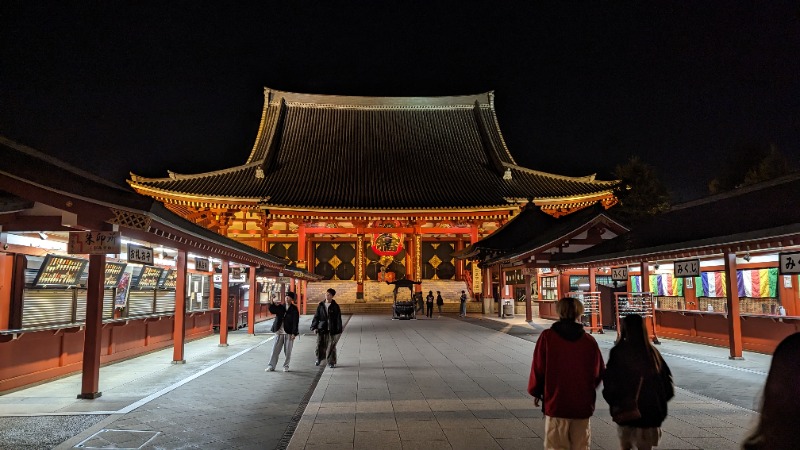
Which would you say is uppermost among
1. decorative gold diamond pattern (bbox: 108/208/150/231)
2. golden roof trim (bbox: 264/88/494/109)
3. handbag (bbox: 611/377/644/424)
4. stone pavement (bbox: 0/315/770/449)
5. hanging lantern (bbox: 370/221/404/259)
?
golden roof trim (bbox: 264/88/494/109)

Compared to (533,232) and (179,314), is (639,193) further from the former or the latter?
(179,314)

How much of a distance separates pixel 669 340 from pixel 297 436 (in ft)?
47.3

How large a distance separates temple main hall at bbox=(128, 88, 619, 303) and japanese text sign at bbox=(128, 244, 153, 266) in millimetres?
19086

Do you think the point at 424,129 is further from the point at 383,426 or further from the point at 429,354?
the point at 383,426

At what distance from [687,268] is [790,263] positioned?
120 inches

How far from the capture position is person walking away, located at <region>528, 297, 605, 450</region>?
399 centimetres

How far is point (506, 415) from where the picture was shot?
6984 mm

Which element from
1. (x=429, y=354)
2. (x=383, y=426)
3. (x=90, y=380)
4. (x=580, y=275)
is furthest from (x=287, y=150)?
(x=383, y=426)

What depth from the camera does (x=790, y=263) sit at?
10156mm

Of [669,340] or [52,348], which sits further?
[669,340]

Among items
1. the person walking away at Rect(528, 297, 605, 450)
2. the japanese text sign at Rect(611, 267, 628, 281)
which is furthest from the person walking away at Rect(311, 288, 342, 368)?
the japanese text sign at Rect(611, 267, 628, 281)

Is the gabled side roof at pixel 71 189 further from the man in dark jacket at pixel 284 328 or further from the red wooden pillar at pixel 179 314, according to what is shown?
the man in dark jacket at pixel 284 328

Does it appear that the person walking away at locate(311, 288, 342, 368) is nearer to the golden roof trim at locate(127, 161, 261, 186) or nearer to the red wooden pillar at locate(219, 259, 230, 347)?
the red wooden pillar at locate(219, 259, 230, 347)

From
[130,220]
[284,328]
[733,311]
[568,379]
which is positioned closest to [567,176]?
[733,311]
